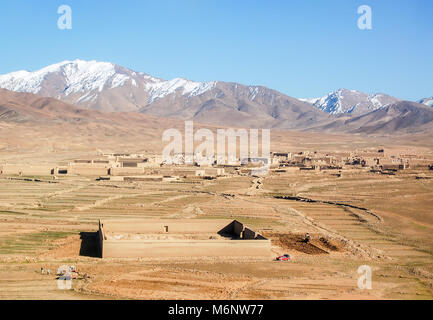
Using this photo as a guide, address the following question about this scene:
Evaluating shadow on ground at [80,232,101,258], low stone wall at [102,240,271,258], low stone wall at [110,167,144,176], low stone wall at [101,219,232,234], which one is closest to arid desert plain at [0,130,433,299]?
shadow on ground at [80,232,101,258]

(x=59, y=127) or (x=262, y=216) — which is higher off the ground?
(x=59, y=127)

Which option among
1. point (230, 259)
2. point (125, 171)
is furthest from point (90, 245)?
point (125, 171)

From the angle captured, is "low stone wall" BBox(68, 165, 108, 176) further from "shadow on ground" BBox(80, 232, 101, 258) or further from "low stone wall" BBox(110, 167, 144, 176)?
"shadow on ground" BBox(80, 232, 101, 258)

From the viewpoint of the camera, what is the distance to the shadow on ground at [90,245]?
29312 millimetres

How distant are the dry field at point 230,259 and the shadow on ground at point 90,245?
0.16m

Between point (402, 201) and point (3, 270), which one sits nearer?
point (3, 270)

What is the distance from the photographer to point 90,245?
31391 millimetres

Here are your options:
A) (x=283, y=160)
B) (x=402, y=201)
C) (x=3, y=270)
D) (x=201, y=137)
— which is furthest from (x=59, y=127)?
(x=3, y=270)

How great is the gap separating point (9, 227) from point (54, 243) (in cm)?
557

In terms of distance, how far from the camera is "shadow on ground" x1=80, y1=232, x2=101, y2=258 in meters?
29.3

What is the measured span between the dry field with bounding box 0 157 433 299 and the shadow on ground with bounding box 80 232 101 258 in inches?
6.5

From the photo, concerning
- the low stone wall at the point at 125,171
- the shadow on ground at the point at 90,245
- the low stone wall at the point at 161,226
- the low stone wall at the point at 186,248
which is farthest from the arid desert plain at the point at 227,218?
the low stone wall at the point at 161,226
